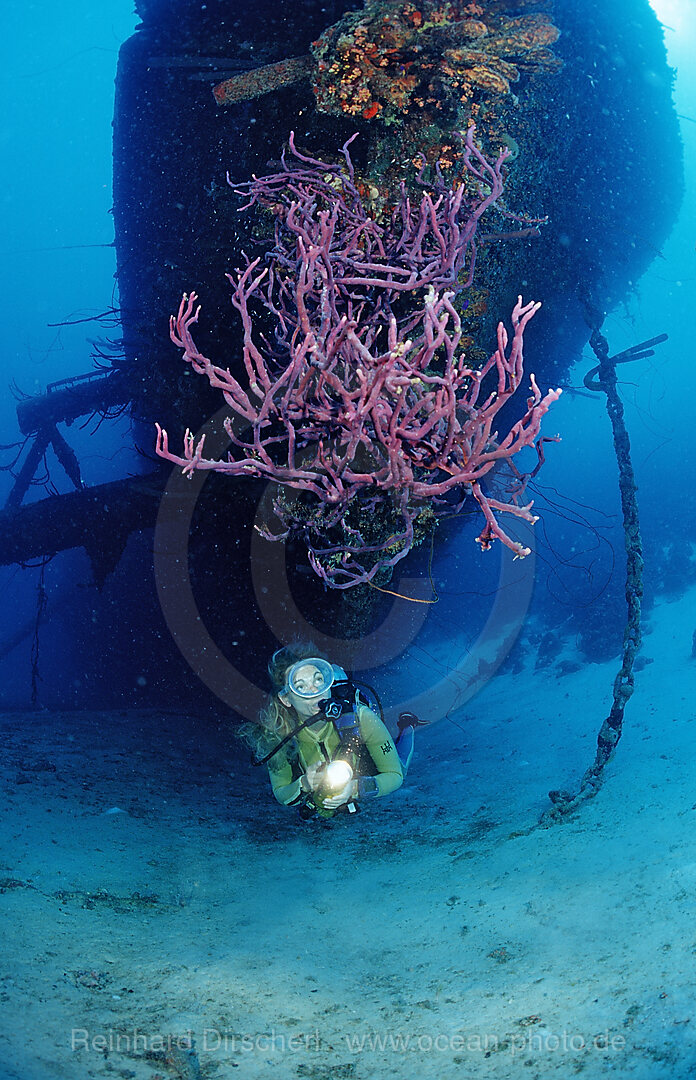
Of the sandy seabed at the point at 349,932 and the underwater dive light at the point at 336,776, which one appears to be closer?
the sandy seabed at the point at 349,932

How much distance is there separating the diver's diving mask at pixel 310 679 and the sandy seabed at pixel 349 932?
3.69 ft

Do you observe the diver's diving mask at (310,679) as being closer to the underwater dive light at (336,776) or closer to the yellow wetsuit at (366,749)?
the yellow wetsuit at (366,749)

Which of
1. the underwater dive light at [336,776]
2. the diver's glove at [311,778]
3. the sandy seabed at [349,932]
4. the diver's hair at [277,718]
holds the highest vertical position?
the diver's hair at [277,718]

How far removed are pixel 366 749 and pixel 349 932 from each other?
1.37 meters

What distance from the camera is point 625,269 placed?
8898 mm

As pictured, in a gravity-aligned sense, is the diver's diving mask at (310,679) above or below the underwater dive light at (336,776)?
above

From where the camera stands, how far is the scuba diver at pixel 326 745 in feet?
11.9

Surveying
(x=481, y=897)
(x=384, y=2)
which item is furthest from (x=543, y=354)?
(x=481, y=897)

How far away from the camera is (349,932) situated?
2.66 meters

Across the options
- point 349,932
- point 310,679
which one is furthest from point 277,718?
point 349,932

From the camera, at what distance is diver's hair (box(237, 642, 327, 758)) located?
4.04 meters

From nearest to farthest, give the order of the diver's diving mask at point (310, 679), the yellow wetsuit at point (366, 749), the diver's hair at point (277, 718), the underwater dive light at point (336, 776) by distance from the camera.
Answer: the underwater dive light at point (336, 776) < the diver's diving mask at point (310, 679) < the yellow wetsuit at point (366, 749) < the diver's hair at point (277, 718)

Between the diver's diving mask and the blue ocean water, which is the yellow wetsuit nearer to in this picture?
the diver's diving mask

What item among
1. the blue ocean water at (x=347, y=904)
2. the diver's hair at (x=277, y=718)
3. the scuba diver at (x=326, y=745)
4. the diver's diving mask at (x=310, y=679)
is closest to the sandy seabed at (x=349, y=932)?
the blue ocean water at (x=347, y=904)
